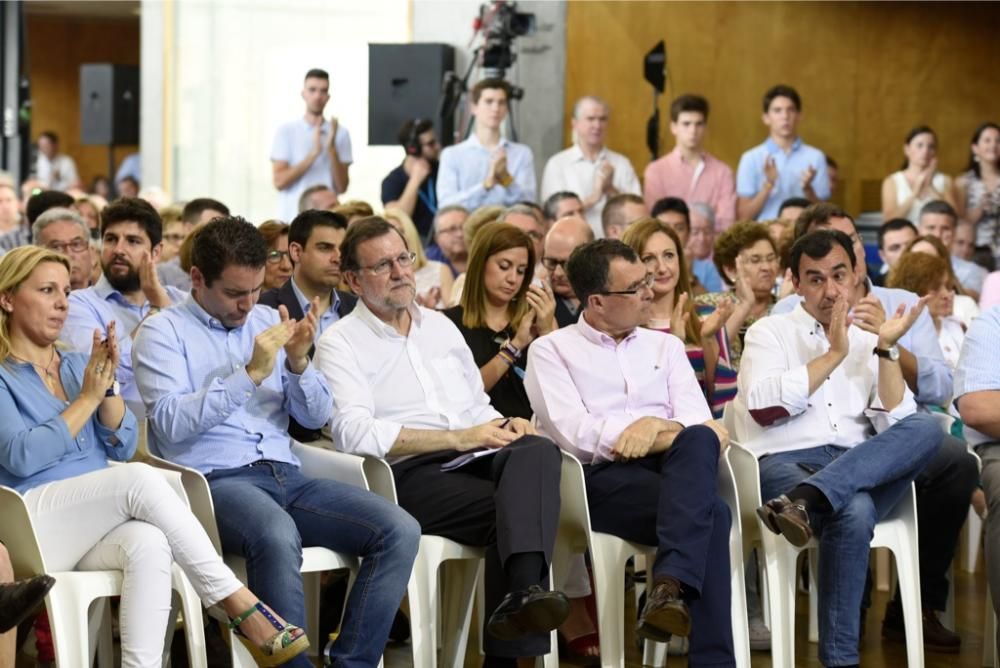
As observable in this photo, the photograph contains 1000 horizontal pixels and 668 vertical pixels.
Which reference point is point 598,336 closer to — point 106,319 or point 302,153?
point 106,319

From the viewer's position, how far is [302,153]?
29.6 feet

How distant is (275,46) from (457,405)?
654 cm

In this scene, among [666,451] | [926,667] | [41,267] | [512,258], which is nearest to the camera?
[41,267]

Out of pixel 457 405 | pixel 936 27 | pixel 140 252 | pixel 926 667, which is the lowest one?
pixel 926 667

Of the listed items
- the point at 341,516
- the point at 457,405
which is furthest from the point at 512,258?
the point at 341,516

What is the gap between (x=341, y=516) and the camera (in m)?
3.81

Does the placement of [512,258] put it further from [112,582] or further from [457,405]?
[112,582]

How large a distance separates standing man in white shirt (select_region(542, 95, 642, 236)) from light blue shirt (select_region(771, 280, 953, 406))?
3.11 metres

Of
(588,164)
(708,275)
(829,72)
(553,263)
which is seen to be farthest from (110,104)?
(553,263)

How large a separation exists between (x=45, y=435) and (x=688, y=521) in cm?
159

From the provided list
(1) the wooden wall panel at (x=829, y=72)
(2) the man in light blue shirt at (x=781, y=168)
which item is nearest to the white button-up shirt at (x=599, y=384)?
(2) the man in light blue shirt at (x=781, y=168)

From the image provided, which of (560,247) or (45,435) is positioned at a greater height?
(560,247)

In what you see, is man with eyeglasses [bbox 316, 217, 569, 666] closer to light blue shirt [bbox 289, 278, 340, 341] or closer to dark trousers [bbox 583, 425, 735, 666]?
dark trousers [bbox 583, 425, 735, 666]

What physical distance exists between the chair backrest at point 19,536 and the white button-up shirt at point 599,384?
1.47 m
